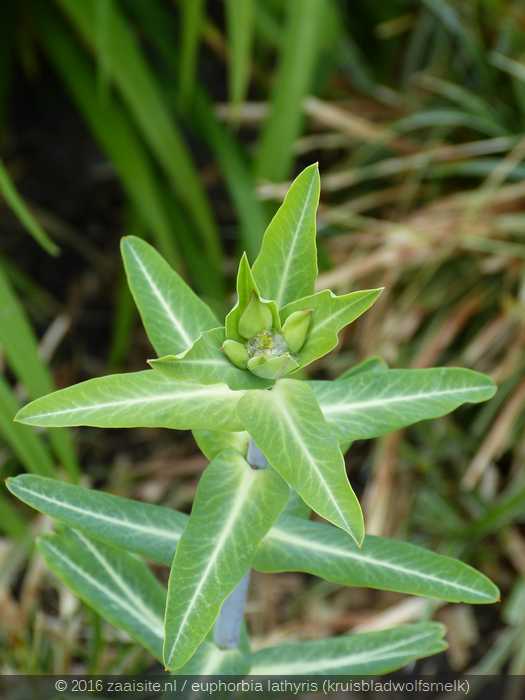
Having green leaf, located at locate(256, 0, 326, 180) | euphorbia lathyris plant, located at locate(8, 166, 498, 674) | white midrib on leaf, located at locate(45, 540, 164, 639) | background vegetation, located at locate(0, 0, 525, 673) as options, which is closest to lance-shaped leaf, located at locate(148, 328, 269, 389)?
euphorbia lathyris plant, located at locate(8, 166, 498, 674)

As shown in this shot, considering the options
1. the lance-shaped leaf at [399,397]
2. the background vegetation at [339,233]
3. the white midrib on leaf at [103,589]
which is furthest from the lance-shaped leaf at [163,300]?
the background vegetation at [339,233]

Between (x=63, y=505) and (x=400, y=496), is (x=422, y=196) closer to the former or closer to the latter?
(x=400, y=496)

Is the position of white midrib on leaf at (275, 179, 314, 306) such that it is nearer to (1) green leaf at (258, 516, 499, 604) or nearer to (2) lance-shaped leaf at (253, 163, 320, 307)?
(2) lance-shaped leaf at (253, 163, 320, 307)

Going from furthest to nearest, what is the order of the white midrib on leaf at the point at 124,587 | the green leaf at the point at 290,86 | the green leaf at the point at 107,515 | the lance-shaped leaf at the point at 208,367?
1. the green leaf at the point at 290,86
2. the white midrib on leaf at the point at 124,587
3. the green leaf at the point at 107,515
4. the lance-shaped leaf at the point at 208,367

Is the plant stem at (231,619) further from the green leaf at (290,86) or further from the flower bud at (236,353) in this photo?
the green leaf at (290,86)

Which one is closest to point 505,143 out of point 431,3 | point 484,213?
point 484,213

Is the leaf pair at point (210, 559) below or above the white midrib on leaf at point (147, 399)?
below
